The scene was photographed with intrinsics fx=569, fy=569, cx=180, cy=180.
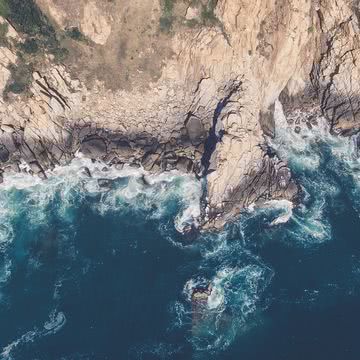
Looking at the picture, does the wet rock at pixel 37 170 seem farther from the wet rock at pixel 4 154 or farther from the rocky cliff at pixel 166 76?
the wet rock at pixel 4 154

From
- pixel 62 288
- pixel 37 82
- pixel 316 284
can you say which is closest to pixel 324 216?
pixel 316 284

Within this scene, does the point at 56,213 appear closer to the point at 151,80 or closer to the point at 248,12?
the point at 151,80

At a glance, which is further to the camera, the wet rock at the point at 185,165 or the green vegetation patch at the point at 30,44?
the wet rock at the point at 185,165

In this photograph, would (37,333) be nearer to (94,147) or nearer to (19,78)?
(94,147)

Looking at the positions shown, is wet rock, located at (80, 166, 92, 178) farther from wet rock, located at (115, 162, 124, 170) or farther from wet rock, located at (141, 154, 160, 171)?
wet rock, located at (141, 154, 160, 171)

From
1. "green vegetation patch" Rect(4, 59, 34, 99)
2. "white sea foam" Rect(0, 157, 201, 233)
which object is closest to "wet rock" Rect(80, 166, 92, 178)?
"white sea foam" Rect(0, 157, 201, 233)

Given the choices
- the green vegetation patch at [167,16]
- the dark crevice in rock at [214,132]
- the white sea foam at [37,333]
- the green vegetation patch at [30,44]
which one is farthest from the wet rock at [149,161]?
the white sea foam at [37,333]
